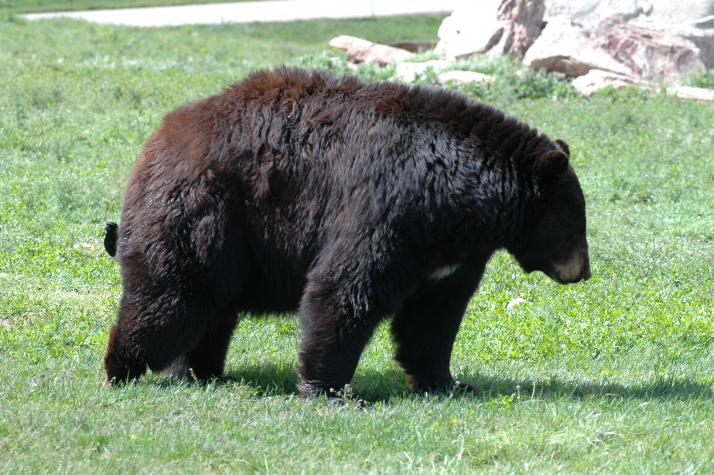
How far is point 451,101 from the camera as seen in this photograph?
6898 millimetres

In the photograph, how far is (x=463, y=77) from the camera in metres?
17.2

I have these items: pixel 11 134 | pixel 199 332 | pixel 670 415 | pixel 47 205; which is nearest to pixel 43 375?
pixel 199 332

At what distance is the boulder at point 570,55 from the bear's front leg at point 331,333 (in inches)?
479

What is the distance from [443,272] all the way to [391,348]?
175 cm

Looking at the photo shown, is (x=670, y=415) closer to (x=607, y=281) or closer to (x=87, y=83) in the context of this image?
(x=607, y=281)

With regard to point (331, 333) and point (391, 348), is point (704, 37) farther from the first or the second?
point (331, 333)

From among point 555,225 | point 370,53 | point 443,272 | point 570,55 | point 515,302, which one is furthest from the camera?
point 370,53

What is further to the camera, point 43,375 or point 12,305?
point 12,305

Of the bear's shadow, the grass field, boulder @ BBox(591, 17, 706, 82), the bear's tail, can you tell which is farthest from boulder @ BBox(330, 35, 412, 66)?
the bear's tail

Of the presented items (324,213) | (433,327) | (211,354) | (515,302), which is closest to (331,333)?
(324,213)

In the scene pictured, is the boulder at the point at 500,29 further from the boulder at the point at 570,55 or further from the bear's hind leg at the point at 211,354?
the bear's hind leg at the point at 211,354

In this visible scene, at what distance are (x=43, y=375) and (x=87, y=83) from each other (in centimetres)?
1032

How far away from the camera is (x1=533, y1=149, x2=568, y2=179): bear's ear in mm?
6648

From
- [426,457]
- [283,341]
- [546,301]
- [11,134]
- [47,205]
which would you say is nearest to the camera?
[426,457]
